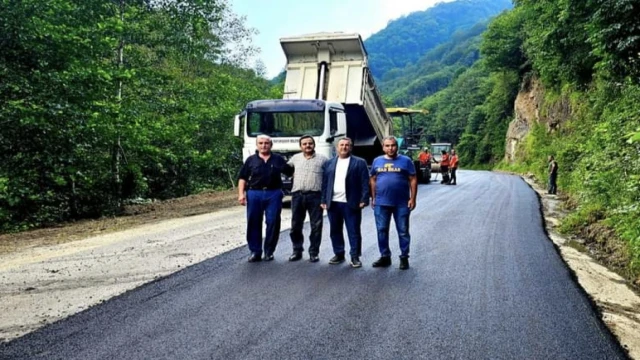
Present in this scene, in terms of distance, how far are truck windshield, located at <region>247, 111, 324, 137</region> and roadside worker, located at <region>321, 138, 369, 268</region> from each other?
646cm

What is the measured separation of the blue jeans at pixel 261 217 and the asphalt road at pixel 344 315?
248mm

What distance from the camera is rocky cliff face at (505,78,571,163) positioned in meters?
33.2

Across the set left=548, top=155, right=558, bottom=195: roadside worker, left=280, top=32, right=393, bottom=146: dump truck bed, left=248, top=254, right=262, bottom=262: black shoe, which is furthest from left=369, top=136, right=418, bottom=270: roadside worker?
left=548, top=155, right=558, bottom=195: roadside worker

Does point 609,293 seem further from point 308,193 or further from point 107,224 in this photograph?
point 107,224

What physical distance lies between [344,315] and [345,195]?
7.71 feet

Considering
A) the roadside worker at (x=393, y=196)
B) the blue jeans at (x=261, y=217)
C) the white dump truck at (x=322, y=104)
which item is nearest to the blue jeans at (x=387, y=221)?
the roadside worker at (x=393, y=196)

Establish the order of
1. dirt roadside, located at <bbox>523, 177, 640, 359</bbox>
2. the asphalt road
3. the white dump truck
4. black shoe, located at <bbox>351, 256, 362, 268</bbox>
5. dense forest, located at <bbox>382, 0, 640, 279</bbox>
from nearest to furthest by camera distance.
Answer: the asphalt road → dirt roadside, located at <bbox>523, 177, 640, 359</bbox> → black shoe, located at <bbox>351, 256, 362, 268</bbox> → dense forest, located at <bbox>382, 0, 640, 279</bbox> → the white dump truck

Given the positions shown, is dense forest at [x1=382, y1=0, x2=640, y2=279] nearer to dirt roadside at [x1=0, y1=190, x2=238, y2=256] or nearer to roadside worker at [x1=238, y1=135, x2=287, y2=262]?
roadside worker at [x1=238, y1=135, x2=287, y2=262]

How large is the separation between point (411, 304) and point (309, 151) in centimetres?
268

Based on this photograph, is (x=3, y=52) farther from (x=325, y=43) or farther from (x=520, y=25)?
(x=520, y=25)

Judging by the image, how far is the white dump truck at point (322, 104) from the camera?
13.3 m

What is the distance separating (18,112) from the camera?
9984 mm

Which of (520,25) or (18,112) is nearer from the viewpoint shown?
(18,112)

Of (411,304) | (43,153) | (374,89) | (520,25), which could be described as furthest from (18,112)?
(520,25)
